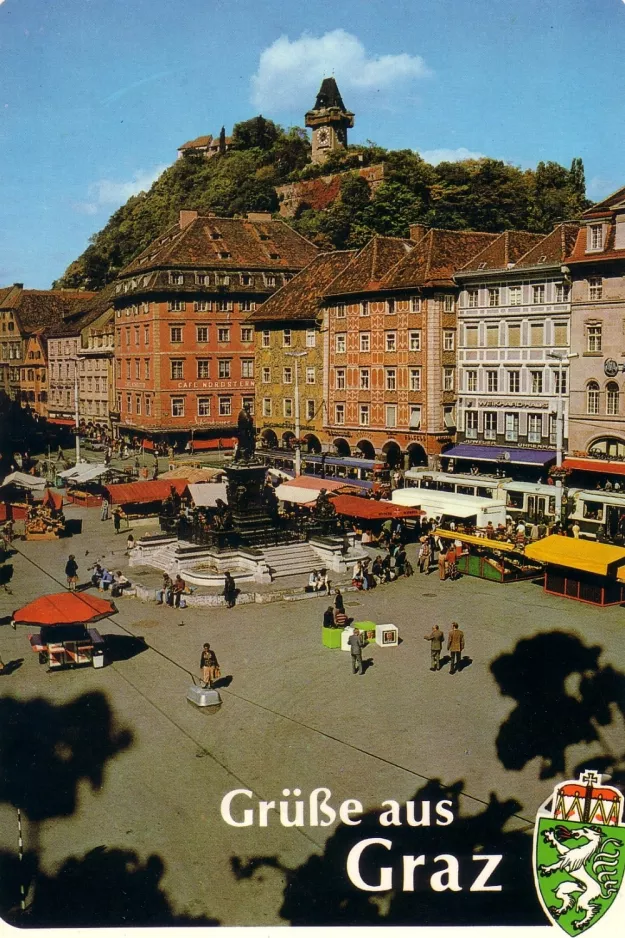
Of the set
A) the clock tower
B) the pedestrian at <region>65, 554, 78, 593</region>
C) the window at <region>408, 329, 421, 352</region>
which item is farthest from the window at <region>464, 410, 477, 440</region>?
the clock tower

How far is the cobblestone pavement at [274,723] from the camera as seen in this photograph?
53.1 feet

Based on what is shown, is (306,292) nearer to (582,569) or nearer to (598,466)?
(598,466)

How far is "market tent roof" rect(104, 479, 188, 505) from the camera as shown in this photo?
155 ft

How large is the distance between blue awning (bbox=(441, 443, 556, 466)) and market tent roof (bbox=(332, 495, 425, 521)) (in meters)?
10.9

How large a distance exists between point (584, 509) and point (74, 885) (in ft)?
104

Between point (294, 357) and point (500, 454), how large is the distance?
62.4ft

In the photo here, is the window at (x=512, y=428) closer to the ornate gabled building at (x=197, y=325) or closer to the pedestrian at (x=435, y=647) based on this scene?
the ornate gabled building at (x=197, y=325)

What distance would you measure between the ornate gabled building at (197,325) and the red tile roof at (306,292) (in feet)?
9.91

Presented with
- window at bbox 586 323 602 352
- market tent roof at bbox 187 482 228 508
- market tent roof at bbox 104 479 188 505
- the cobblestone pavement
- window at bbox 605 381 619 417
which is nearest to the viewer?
the cobblestone pavement

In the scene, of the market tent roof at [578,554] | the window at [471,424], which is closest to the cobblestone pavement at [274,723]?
the market tent roof at [578,554]

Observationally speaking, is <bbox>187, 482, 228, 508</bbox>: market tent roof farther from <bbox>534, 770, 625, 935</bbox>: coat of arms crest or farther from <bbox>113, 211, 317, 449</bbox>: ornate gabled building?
<bbox>113, 211, 317, 449</bbox>: ornate gabled building

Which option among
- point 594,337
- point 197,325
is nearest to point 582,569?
point 594,337

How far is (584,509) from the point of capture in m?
42.9

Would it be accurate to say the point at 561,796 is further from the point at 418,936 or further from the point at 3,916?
the point at 3,916
